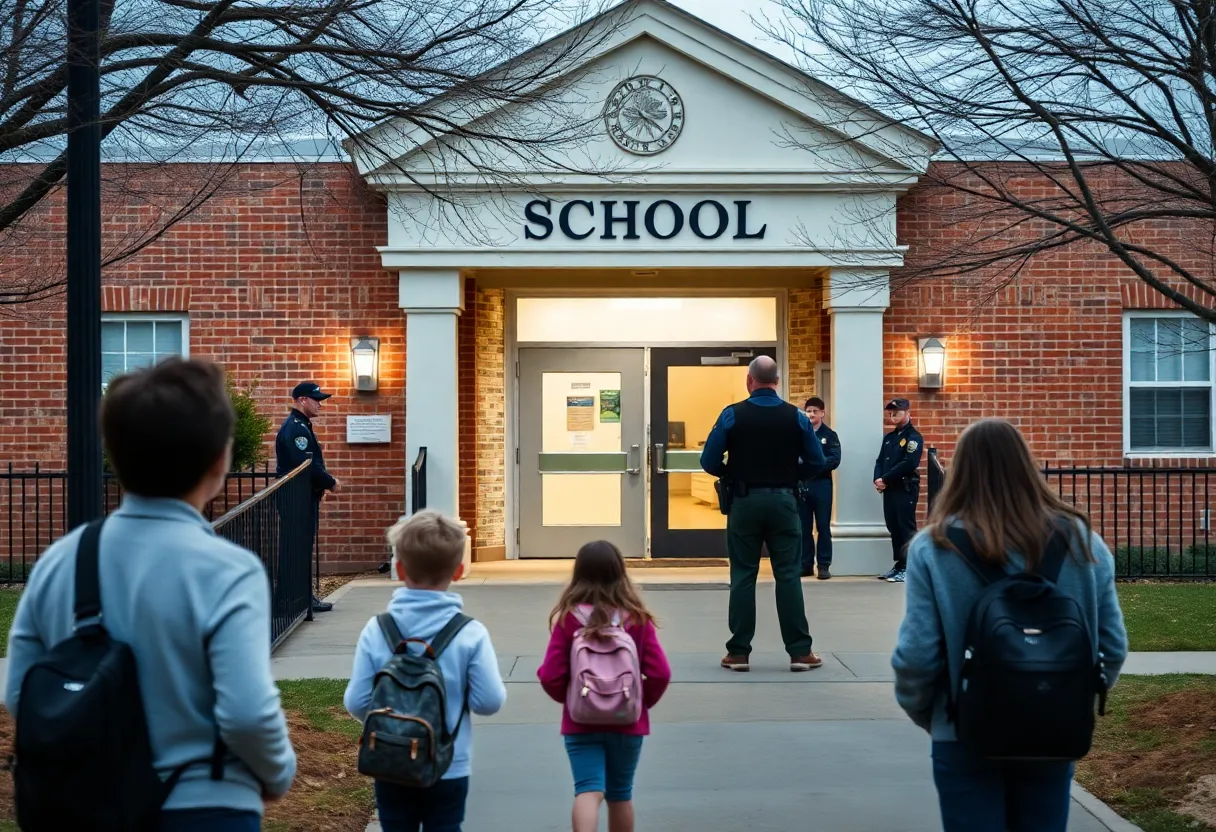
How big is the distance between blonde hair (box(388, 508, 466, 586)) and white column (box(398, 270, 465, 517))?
31.6 feet

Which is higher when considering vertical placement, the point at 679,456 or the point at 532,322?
the point at 532,322

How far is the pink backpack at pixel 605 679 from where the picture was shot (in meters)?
4.53

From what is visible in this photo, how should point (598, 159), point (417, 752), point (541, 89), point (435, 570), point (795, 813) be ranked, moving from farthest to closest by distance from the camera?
1. point (598, 159)
2. point (541, 89)
3. point (795, 813)
4. point (435, 570)
5. point (417, 752)

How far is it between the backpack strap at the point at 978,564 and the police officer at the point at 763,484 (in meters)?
4.90

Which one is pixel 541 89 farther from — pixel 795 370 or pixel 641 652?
pixel 795 370

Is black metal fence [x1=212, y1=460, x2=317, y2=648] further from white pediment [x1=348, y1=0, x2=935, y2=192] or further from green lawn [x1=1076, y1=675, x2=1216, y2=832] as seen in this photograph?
green lawn [x1=1076, y1=675, x2=1216, y2=832]

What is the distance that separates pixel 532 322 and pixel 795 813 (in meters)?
10.1

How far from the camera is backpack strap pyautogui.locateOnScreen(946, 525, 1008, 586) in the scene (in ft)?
11.6

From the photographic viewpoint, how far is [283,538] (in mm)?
9805

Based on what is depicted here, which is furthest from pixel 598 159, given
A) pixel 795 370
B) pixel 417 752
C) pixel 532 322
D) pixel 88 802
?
pixel 88 802

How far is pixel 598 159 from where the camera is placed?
13.5 m

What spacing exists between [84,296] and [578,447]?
10445mm

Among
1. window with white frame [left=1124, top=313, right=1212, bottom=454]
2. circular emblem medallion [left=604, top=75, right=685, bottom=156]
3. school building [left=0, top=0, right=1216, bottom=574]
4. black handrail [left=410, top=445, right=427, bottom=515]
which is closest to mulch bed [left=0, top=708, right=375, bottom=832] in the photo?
black handrail [left=410, top=445, right=427, bottom=515]

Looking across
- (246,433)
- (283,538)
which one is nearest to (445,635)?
(283,538)
